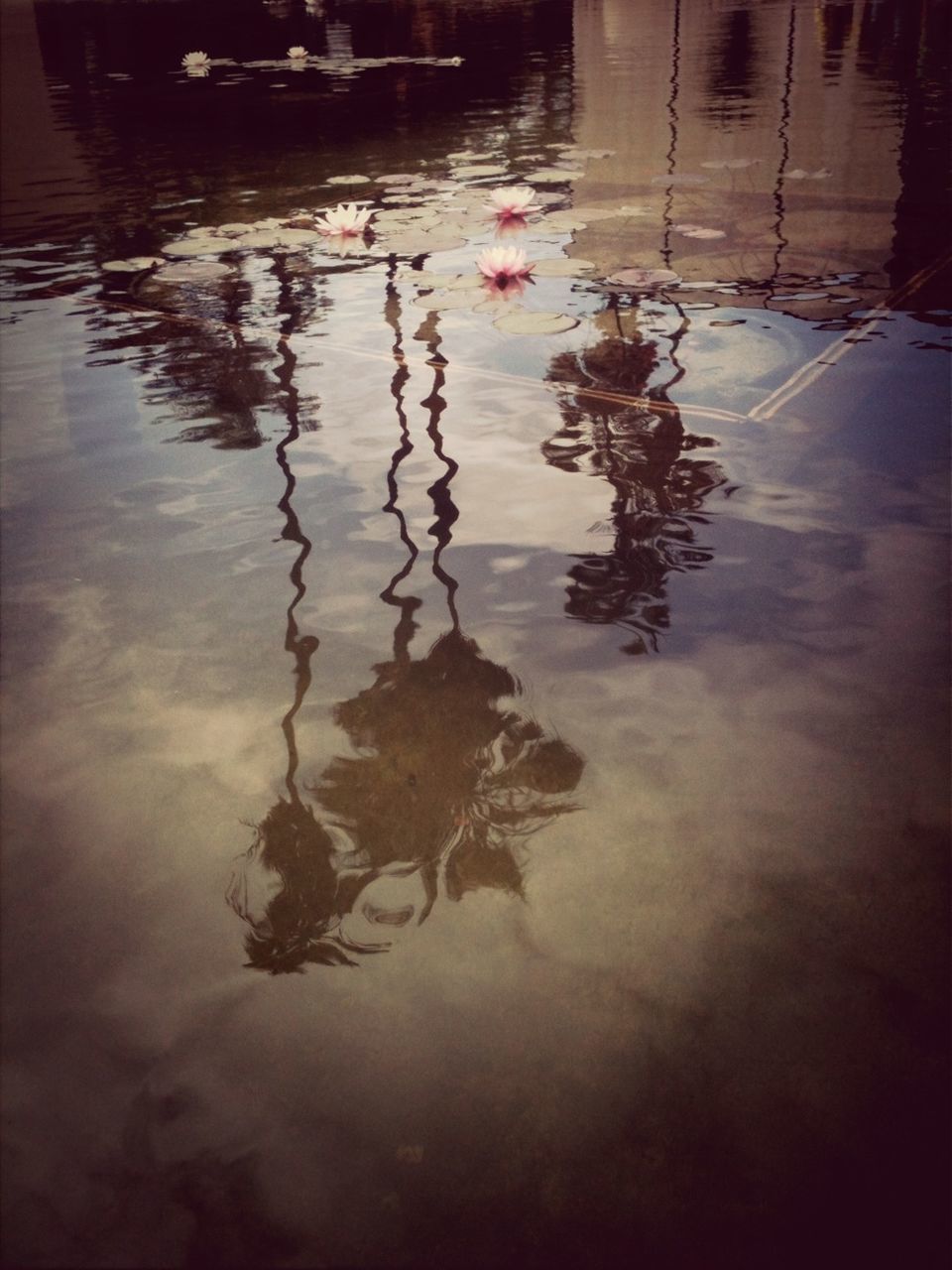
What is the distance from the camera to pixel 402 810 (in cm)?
150

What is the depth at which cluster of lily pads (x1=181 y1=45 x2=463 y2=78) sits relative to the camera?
12789mm

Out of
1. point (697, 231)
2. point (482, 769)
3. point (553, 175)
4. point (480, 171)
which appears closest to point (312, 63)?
point (480, 171)

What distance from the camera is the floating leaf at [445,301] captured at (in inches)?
143

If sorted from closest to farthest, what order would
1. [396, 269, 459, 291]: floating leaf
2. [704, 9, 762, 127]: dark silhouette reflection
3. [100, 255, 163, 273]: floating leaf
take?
[396, 269, 459, 291]: floating leaf
[100, 255, 163, 273]: floating leaf
[704, 9, 762, 127]: dark silhouette reflection

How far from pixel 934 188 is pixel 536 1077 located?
5.19m

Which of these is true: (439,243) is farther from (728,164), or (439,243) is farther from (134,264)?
(728,164)

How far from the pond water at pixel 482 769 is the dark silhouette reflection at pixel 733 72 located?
5.14 m

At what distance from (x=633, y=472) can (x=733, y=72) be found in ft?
34.9

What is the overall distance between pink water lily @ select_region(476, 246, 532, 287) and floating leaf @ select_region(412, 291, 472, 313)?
0.44ft

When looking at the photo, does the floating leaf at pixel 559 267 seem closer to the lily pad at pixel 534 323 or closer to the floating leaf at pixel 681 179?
the lily pad at pixel 534 323

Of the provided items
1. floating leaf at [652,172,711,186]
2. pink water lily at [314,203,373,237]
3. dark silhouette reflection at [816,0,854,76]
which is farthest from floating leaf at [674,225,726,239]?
dark silhouette reflection at [816,0,854,76]

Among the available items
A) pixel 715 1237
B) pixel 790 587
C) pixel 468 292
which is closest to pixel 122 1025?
pixel 715 1237

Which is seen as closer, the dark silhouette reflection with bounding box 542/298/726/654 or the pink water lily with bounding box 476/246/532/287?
the dark silhouette reflection with bounding box 542/298/726/654

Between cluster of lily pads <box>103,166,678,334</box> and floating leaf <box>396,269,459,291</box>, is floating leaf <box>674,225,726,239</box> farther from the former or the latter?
floating leaf <box>396,269,459,291</box>
